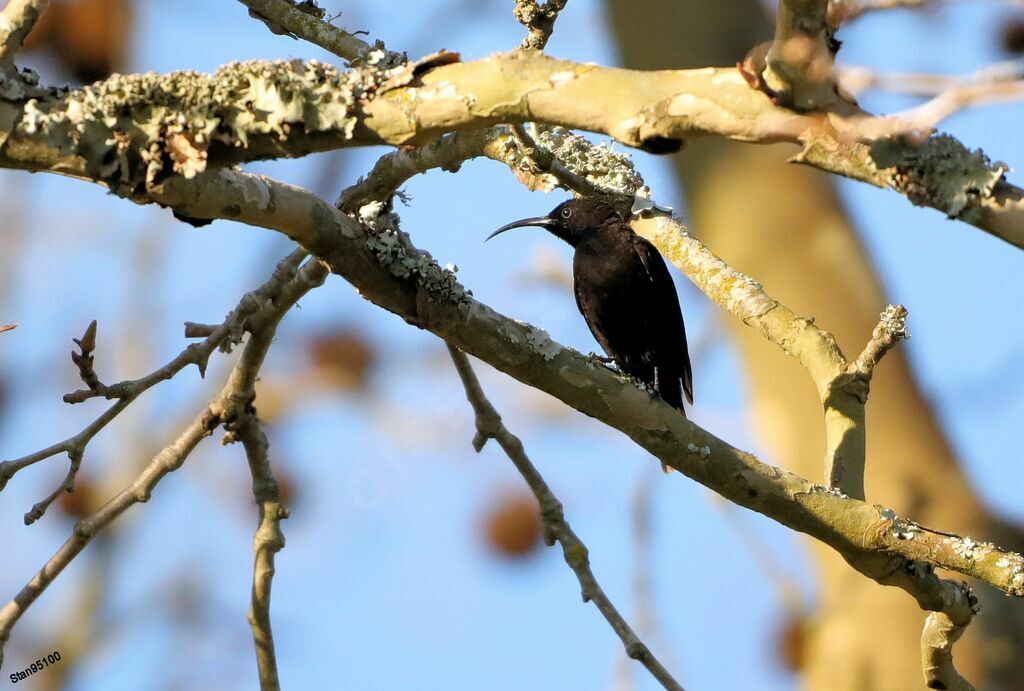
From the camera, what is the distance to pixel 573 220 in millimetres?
5832

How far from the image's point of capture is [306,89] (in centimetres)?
194

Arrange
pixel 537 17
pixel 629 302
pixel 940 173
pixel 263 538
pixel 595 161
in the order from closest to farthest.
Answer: pixel 940 173, pixel 537 17, pixel 263 538, pixel 595 161, pixel 629 302

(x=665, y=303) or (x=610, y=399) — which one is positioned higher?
(x=665, y=303)

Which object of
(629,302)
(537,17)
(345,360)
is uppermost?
(345,360)

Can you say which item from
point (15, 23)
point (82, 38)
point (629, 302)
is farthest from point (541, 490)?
point (82, 38)

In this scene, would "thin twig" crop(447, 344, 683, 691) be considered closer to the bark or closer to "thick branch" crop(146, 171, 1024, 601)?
"thick branch" crop(146, 171, 1024, 601)

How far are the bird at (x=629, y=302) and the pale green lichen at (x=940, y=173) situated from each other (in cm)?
377

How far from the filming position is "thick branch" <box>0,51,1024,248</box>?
5.70ft

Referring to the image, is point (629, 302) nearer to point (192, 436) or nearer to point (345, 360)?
point (192, 436)

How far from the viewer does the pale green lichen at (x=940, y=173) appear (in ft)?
5.31

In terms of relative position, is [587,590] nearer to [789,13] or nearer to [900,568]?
[900,568]

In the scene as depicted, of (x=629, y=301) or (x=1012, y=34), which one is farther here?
(x=629, y=301)

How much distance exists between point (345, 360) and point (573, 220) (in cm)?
444

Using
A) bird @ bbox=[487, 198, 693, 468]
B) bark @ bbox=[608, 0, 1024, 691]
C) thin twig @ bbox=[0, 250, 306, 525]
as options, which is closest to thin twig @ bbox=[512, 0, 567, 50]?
thin twig @ bbox=[0, 250, 306, 525]
